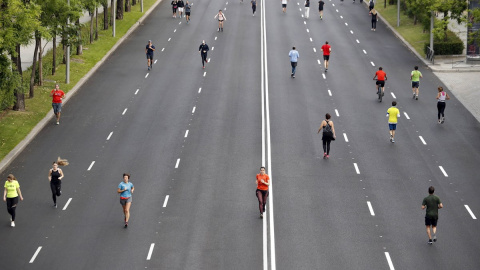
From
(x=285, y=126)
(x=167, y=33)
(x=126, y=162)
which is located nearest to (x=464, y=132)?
(x=285, y=126)

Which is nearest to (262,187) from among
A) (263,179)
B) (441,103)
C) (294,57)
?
(263,179)

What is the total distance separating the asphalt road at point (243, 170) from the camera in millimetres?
22953

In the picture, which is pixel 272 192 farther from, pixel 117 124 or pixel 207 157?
pixel 117 124

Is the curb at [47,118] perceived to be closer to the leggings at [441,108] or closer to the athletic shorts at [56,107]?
the athletic shorts at [56,107]

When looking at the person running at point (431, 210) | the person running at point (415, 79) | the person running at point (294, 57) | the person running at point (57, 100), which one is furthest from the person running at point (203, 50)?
the person running at point (431, 210)

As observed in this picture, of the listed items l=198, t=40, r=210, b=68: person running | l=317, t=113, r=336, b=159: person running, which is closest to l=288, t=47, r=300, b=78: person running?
l=198, t=40, r=210, b=68: person running

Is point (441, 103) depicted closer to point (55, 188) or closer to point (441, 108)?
point (441, 108)

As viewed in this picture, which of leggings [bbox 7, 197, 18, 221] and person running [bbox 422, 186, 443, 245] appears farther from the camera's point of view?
leggings [bbox 7, 197, 18, 221]

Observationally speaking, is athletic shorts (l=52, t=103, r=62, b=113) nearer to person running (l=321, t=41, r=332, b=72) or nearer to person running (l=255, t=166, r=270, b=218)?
person running (l=255, t=166, r=270, b=218)

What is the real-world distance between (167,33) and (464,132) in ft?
88.4

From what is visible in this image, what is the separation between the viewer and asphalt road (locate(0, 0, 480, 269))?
23.0 meters

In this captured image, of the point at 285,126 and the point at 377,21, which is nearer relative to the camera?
the point at 285,126

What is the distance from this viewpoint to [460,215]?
84.1 feet

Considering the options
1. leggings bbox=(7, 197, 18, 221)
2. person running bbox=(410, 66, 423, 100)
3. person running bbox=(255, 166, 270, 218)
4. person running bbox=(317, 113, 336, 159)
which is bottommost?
leggings bbox=(7, 197, 18, 221)
